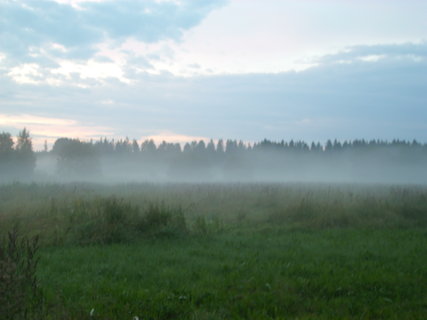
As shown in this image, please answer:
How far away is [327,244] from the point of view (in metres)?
9.56

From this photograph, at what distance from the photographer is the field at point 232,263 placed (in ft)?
17.3

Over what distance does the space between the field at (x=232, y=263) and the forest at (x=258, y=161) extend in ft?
209

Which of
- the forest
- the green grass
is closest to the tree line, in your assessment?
the forest

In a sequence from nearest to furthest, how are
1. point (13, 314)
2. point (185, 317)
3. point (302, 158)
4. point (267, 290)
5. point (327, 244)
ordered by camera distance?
point (13, 314), point (185, 317), point (267, 290), point (327, 244), point (302, 158)

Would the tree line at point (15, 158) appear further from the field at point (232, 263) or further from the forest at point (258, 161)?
the field at point (232, 263)

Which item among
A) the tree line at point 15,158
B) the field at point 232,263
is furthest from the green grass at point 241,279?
the tree line at point 15,158

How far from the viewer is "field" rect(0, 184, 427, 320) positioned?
526cm

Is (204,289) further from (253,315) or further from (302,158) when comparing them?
(302,158)

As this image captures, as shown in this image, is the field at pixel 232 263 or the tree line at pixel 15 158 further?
the tree line at pixel 15 158

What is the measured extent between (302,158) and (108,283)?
11525 centimetres

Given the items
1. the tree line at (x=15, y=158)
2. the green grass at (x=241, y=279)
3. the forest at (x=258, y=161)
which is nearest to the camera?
the green grass at (x=241, y=279)

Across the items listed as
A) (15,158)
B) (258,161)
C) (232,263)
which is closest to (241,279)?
(232,263)

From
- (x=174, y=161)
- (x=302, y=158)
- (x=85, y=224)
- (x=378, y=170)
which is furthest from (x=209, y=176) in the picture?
(x=85, y=224)

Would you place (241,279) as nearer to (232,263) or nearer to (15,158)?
(232,263)
